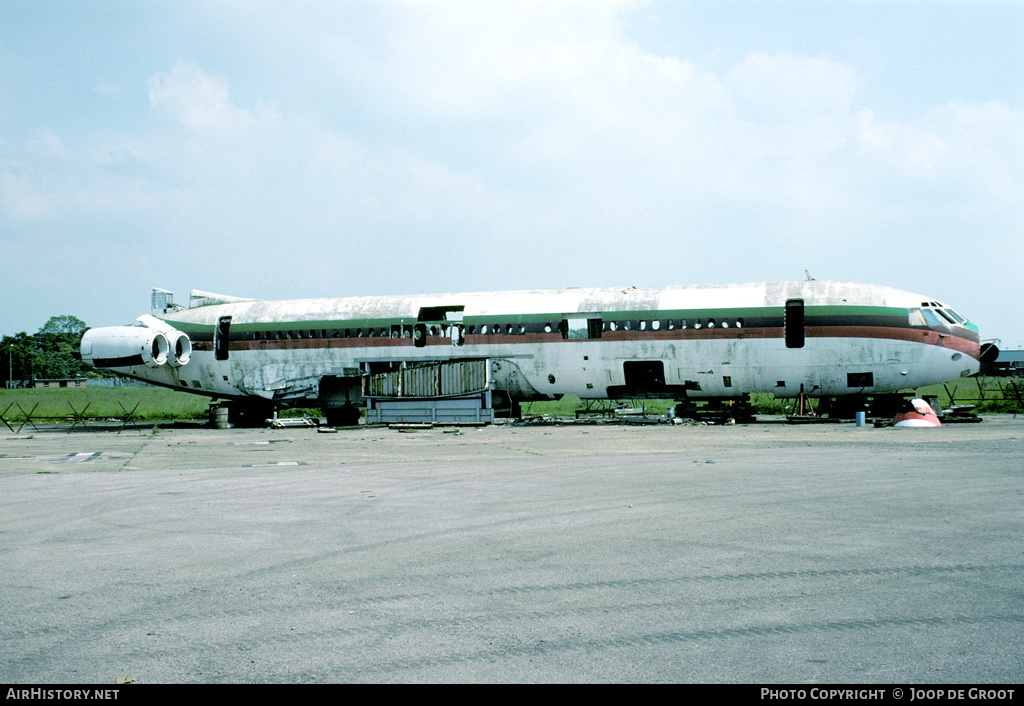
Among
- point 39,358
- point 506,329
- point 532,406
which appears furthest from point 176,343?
point 39,358

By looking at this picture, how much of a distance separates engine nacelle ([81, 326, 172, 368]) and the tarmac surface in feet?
69.8

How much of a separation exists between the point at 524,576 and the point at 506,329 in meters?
24.7

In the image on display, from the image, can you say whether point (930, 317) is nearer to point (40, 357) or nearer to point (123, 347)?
point (123, 347)

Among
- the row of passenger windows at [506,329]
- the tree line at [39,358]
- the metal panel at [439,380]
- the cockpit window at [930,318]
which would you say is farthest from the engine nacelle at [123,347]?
the tree line at [39,358]

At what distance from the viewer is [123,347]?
3269cm

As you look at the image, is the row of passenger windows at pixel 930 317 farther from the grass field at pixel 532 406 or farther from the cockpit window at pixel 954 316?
the grass field at pixel 532 406

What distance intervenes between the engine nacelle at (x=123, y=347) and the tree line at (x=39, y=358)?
79784mm

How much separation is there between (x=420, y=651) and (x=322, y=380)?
97.5 feet

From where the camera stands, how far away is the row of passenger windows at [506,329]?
28.3 meters

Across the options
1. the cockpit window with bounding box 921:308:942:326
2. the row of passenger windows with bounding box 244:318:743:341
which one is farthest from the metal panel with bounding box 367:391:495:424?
the cockpit window with bounding box 921:308:942:326

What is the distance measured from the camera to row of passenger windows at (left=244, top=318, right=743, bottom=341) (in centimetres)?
2833

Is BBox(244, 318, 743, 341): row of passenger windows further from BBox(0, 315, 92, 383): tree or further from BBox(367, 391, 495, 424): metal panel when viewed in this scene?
BBox(0, 315, 92, 383): tree

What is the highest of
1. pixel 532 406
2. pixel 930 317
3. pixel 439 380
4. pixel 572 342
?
pixel 930 317

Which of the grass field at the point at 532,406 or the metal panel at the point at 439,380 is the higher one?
the metal panel at the point at 439,380
